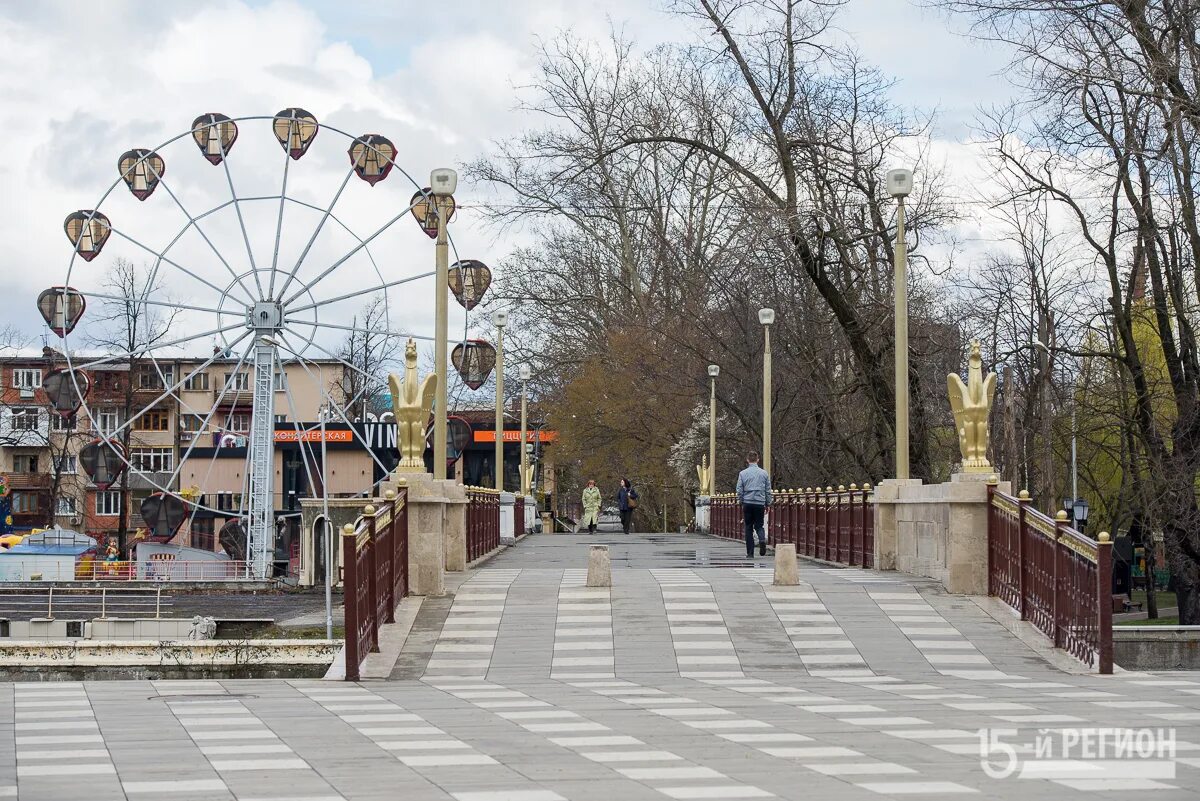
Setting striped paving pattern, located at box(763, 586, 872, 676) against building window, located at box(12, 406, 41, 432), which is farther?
building window, located at box(12, 406, 41, 432)

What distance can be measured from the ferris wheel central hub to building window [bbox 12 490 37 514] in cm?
5726

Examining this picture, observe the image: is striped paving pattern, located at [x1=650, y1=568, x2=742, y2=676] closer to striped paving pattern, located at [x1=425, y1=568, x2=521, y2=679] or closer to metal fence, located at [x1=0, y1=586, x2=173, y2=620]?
striped paving pattern, located at [x1=425, y1=568, x2=521, y2=679]

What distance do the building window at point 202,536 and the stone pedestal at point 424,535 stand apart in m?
66.5

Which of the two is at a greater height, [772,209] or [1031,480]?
[772,209]

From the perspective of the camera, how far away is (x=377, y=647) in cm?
1530

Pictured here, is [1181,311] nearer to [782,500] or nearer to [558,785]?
[782,500]

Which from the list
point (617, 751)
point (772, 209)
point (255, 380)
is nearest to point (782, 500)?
point (772, 209)

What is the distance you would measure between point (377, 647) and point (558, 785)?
7.83m

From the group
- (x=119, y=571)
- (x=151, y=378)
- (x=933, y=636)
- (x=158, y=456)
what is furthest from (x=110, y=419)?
(x=933, y=636)

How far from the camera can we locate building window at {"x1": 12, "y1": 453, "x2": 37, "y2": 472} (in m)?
96.4

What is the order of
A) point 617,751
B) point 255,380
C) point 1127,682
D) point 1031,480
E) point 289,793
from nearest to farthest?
1. point 289,793
2. point 617,751
3. point 1127,682
4. point 255,380
5. point 1031,480

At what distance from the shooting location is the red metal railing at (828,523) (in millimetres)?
23641

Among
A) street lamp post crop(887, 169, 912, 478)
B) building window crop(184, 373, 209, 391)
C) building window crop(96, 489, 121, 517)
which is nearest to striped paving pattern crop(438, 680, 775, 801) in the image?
street lamp post crop(887, 169, 912, 478)

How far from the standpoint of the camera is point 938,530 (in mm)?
19859
